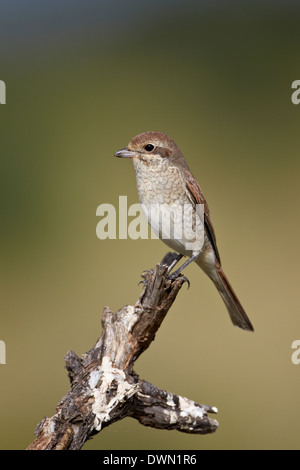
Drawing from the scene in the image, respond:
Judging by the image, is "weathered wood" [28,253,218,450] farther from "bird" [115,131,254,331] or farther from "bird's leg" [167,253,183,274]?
"bird's leg" [167,253,183,274]

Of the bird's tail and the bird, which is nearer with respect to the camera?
the bird

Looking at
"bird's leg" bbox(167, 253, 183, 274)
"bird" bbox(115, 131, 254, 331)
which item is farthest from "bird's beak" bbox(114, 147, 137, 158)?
"bird's leg" bbox(167, 253, 183, 274)

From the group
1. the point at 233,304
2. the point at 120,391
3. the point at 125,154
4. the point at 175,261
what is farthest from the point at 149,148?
the point at 120,391

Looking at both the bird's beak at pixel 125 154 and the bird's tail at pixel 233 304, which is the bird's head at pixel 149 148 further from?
the bird's tail at pixel 233 304

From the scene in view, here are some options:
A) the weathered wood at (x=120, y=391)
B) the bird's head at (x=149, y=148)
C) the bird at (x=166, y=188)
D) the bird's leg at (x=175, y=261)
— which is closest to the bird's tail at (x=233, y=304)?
the bird's leg at (x=175, y=261)

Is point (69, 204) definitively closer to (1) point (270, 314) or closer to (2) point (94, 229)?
(2) point (94, 229)

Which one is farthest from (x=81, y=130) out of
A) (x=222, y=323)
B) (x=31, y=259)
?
(x=222, y=323)
